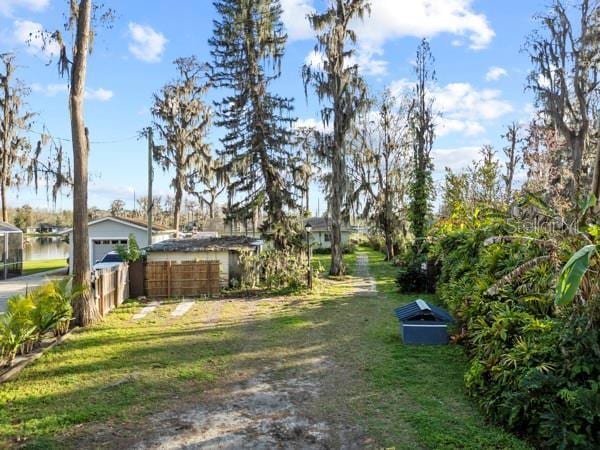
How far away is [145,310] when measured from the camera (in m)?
11.9

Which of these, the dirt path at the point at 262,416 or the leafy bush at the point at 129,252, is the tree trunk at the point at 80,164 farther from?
the dirt path at the point at 262,416

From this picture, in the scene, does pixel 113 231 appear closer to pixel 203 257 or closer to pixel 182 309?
pixel 203 257

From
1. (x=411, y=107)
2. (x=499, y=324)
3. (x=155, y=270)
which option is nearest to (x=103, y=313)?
(x=155, y=270)

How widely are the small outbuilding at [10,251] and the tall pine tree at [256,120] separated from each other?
37.1ft

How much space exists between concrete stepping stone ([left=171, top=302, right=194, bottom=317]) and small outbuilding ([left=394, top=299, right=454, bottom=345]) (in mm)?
5923

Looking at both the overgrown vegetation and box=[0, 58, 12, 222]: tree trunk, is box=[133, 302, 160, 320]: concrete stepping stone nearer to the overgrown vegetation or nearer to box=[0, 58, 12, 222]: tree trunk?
the overgrown vegetation

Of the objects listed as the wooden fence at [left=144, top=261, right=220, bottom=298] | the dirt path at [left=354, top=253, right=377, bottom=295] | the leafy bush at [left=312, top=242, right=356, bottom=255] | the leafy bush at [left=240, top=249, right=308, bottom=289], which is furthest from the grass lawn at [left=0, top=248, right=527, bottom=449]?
the leafy bush at [left=312, top=242, right=356, bottom=255]

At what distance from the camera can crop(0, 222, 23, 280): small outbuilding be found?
20.5 m

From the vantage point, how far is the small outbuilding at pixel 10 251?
67.2ft

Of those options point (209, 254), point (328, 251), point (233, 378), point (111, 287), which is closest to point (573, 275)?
point (233, 378)

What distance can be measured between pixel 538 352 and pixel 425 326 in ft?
11.2

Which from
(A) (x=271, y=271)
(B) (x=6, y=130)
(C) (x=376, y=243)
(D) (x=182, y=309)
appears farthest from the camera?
(C) (x=376, y=243)

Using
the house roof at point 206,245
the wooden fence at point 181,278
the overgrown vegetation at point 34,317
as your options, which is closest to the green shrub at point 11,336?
the overgrown vegetation at point 34,317

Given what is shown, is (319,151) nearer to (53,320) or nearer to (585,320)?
(53,320)
